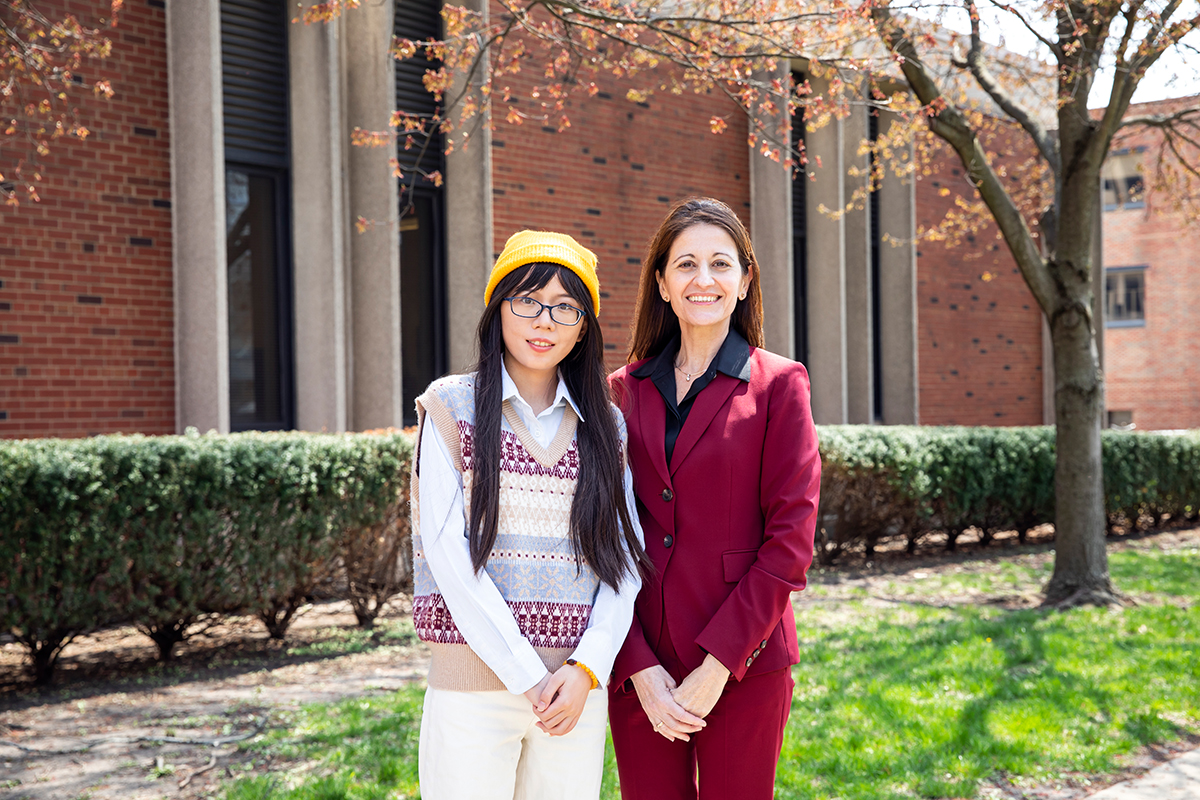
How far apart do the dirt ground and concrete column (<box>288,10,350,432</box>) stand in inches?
66.6

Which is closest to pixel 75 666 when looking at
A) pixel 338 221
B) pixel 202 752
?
pixel 202 752

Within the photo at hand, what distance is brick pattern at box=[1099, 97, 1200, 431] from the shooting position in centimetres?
2867

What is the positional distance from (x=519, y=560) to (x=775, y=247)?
8.91 meters

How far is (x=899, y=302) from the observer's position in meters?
12.1

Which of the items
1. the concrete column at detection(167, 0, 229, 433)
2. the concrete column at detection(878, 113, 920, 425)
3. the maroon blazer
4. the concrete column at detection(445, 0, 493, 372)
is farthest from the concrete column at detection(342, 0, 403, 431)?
the concrete column at detection(878, 113, 920, 425)

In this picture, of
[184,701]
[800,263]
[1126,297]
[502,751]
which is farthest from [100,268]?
[1126,297]

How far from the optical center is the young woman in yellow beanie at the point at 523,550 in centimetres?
190

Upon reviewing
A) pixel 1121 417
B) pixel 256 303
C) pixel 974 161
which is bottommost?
pixel 1121 417

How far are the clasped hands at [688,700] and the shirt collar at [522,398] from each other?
0.60 metres

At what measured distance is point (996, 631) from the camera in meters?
5.89

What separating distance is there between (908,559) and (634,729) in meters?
7.52

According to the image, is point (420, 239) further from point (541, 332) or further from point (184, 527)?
point (541, 332)

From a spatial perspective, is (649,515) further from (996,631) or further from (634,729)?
(996,631)

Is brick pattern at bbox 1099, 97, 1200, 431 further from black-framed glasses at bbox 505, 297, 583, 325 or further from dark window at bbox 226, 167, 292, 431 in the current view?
black-framed glasses at bbox 505, 297, 583, 325
